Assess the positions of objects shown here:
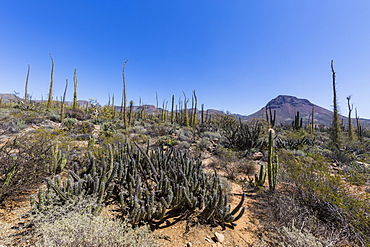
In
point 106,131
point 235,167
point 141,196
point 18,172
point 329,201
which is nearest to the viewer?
point 141,196

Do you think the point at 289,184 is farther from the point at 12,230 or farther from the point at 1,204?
the point at 1,204

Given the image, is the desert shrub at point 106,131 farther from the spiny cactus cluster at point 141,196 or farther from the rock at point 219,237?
the rock at point 219,237

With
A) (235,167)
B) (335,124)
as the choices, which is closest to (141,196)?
(235,167)

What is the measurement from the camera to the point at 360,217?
2.60m


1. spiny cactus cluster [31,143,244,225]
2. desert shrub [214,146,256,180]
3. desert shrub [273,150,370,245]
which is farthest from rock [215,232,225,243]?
desert shrub [214,146,256,180]

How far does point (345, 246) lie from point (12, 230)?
4.60m

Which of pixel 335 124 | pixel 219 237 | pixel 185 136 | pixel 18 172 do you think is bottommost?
pixel 219 237

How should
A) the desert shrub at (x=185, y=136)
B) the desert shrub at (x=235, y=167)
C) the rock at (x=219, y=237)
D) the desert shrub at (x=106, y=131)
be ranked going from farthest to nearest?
1. the desert shrub at (x=185, y=136)
2. the desert shrub at (x=106, y=131)
3. the desert shrub at (x=235, y=167)
4. the rock at (x=219, y=237)

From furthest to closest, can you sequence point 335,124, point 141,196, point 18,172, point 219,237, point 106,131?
point 335,124 < point 106,131 < point 18,172 < point 141,196 < point 219,237

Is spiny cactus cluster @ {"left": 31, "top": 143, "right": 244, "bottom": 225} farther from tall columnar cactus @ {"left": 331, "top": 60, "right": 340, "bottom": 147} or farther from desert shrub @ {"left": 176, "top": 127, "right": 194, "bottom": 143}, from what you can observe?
tall columnar cactus @ {"left": 331, "top": 60, "right": 340, "bottom": 147}

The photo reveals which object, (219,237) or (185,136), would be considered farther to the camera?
(185,136)

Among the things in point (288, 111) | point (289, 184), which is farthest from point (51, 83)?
point (288, 111)

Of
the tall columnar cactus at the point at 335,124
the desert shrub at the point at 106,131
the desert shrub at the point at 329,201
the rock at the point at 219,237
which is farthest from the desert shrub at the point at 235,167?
the tall columnar cactus at the point at 335,124

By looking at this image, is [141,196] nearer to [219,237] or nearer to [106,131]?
[219,237]
